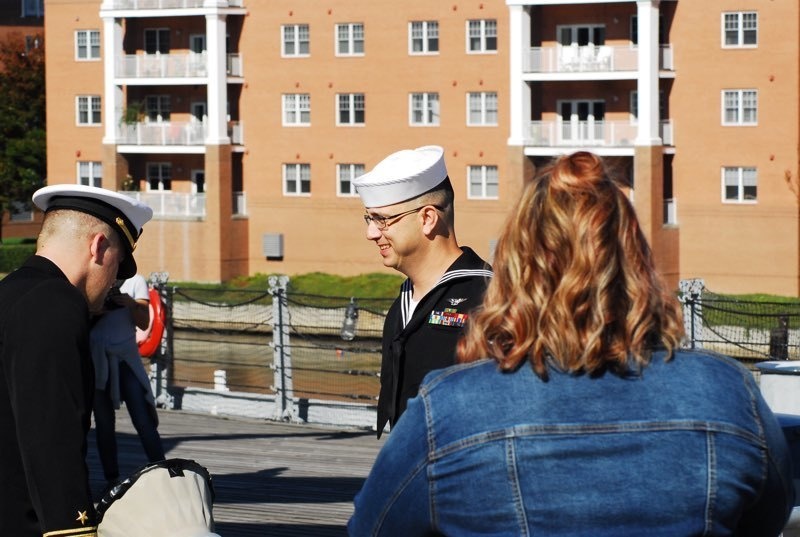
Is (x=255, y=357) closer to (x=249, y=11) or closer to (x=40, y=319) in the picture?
(x=249, y=11)

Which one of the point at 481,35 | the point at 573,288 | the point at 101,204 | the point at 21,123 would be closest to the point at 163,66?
the point at 481,35

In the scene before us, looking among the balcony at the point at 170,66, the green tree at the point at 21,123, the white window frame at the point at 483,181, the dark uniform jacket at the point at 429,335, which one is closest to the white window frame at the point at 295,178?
the balcony at the point at 170,66

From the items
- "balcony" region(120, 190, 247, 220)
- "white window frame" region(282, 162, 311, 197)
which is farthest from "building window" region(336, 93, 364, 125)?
"balcony" region(120, 190, 247, 220)

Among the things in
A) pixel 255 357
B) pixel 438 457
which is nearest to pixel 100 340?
pixel 438 457

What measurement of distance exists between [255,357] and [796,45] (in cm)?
1774

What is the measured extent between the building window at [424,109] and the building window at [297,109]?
12.4ft

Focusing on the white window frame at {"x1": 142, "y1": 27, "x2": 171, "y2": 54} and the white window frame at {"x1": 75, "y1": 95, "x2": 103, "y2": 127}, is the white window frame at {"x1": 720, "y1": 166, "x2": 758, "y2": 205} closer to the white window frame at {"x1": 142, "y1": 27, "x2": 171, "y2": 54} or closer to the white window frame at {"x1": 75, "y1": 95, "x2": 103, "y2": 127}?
the white window frame at {"x1": 142, "y1": 27, "x2": 171, "y2": 54}

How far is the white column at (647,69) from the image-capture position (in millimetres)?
45594

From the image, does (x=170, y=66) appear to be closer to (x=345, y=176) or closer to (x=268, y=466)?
(x=345, y=176)

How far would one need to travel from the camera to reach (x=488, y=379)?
9.55 ft

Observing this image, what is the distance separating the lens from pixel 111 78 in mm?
53094

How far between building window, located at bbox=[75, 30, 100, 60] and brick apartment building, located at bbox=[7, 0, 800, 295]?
3.1 inches

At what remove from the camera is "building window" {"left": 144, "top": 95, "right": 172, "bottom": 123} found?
53.6m

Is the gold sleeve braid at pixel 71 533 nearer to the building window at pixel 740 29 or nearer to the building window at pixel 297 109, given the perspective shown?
the building window at pixel 740 29
